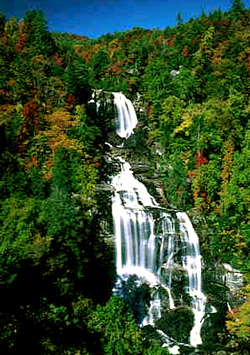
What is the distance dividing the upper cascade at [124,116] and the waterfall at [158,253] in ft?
40.1

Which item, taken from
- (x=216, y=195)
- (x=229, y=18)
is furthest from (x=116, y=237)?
(x=229, y=18)

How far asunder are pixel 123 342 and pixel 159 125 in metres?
22.2

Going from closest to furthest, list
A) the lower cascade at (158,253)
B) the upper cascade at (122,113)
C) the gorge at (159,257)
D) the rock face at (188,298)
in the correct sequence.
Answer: the rock face at (188,298) < the gorge at (159,257) < the lower cascade at (158,253) < the upper cascade at (122,113)

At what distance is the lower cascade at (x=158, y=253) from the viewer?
28.1 m

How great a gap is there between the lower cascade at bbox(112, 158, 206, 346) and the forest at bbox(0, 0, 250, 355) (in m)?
0.90

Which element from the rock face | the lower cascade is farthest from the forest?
the lower cascade

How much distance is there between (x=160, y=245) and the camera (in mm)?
28812

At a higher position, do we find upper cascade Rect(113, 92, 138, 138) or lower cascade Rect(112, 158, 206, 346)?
upper cascade Rect(113, 92, 138, 138)

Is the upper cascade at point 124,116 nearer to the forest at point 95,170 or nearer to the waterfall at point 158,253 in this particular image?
the forest at point 95,170

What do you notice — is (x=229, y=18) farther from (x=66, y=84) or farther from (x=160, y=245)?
(x=160, y=245)

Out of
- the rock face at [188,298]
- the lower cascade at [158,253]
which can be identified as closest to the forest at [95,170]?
the rock face at [188,298]

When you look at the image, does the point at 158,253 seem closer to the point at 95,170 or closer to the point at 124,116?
the point at 95,170

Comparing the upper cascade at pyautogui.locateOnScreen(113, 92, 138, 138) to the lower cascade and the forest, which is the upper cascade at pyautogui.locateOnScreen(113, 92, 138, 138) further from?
the lower cascade

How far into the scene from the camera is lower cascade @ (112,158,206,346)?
92.2ft
